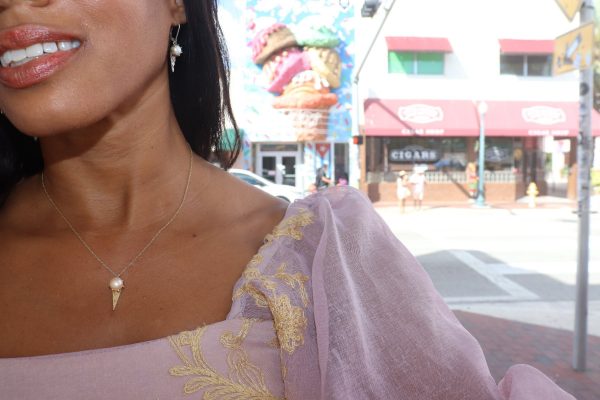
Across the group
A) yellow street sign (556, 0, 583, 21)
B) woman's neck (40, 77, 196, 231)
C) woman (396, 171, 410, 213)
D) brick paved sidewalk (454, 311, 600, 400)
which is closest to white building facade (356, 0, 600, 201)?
woman (396, 171, 410, 213)

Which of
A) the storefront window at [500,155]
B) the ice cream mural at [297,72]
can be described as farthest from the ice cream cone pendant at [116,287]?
the storefront window at [500,155]

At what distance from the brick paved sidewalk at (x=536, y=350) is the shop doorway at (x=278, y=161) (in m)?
14.6

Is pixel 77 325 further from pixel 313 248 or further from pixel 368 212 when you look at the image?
pixel 368 212

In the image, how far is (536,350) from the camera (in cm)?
553

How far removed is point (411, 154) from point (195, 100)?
19.1 meters

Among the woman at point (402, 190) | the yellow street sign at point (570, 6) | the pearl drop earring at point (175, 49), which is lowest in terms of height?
the woman at point (402, 190)

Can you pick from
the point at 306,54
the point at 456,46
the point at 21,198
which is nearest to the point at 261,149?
the point at 306,54

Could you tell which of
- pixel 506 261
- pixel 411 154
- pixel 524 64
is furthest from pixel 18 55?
pixel 524 64

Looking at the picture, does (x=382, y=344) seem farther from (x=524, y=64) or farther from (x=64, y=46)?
(x=524, y=64)

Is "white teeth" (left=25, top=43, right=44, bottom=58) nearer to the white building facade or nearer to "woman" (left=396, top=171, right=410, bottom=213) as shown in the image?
"woman" (left=396, top=171, right=410, bottom=213)

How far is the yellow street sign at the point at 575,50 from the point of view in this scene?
14.9 feet

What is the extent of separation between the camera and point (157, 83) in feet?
4.53

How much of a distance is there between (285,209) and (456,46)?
1995cm

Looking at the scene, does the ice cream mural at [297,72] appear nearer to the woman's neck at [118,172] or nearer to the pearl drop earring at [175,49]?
the pearl drop earring at [175,49]
